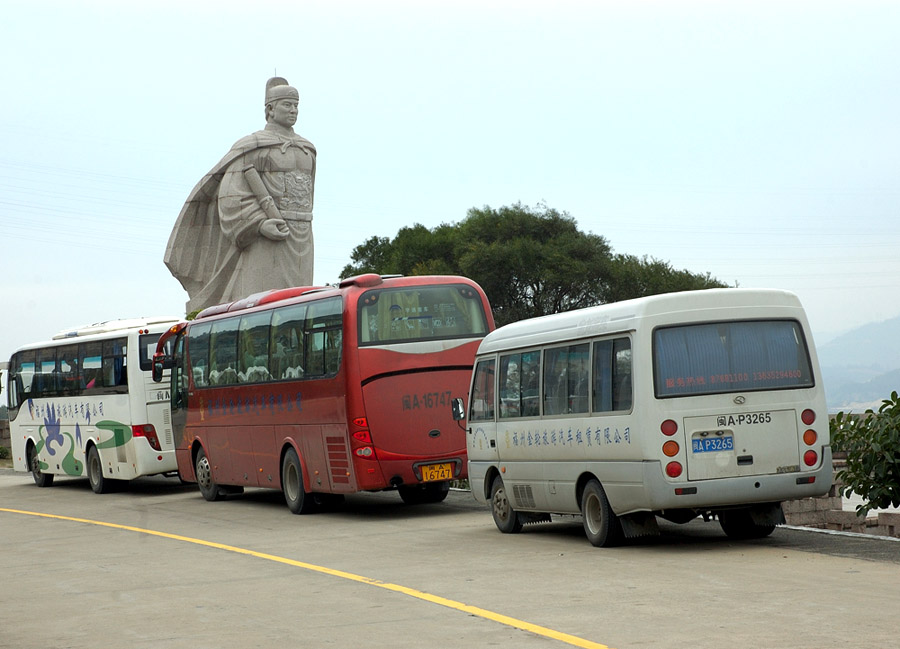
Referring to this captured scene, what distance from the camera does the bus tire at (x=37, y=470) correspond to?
29969 mm

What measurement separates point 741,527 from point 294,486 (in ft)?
26.7

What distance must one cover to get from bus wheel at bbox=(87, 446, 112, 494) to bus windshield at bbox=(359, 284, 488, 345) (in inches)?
410

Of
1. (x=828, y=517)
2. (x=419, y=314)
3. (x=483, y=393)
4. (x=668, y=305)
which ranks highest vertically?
(x=419, y=314)

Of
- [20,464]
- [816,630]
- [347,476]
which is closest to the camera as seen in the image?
[816,630]

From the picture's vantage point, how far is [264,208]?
120ft

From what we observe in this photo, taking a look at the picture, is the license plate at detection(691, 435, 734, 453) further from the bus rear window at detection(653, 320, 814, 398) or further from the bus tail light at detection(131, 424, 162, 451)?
the bus tail light at detection(131, 424, 162, 451)

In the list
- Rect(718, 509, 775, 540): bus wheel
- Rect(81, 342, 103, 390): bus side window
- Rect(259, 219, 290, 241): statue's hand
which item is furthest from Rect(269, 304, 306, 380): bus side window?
Rect(259, 219, 290, 241): statue's hand

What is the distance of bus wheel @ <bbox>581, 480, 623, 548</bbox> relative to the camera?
13.4m

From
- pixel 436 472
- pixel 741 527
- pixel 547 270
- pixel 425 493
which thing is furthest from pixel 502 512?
pixel 547 270

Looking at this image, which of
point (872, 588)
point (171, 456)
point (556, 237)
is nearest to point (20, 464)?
point (171, 456)

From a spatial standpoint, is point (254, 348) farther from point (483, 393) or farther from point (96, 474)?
point (96, 474)

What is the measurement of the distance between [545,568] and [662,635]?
12.4 feet

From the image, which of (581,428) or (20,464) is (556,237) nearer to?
(20,464)

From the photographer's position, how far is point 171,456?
25.8 metres
